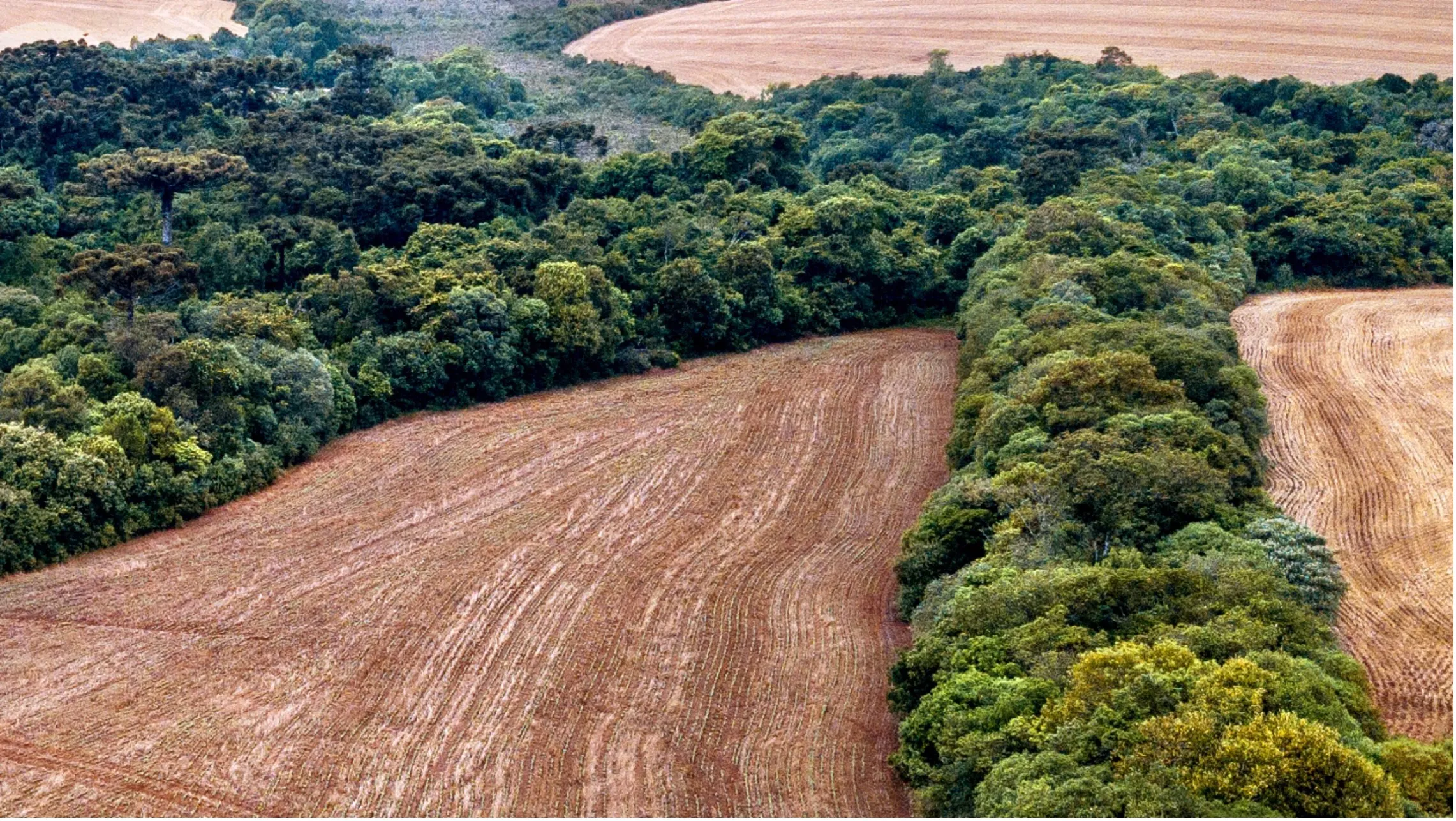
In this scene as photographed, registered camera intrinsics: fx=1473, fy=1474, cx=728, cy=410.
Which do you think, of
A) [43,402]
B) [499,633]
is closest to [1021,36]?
[43,402]

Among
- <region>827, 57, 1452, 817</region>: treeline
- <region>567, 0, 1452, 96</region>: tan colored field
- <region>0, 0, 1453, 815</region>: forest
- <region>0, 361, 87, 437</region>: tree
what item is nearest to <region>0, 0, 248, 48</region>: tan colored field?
<region>0, 0, 1453, 815</region>: forest

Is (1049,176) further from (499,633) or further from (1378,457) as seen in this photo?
(499,633)

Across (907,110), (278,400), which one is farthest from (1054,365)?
(907,110)

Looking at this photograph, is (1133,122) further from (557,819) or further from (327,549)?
(557,819)

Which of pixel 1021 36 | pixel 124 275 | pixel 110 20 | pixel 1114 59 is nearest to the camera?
pixel 124 275

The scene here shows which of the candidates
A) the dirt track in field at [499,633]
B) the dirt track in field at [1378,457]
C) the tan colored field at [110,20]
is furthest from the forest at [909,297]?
the tan colored field at [110,20]

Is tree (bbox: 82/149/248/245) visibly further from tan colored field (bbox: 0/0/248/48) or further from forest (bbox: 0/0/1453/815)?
tan colored field (bbox: 0/0/248/48)
